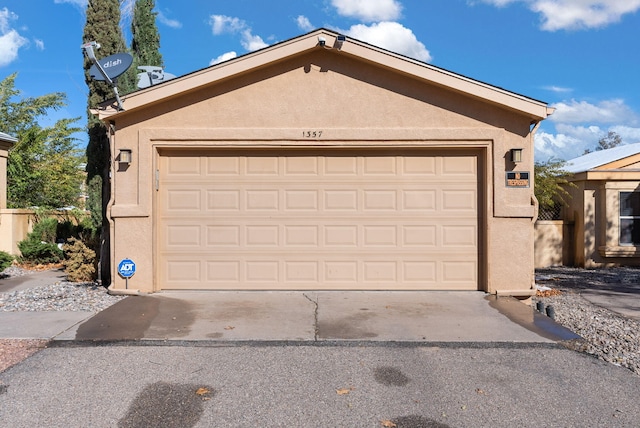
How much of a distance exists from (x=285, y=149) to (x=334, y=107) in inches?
41.2

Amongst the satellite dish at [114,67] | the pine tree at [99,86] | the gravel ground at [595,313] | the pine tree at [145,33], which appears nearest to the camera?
the gravel ground at [595,313]

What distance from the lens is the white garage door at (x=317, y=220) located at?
766 centimetres

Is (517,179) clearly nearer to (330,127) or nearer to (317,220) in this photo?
(330,127)

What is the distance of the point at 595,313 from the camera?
7.25m

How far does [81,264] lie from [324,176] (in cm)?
521

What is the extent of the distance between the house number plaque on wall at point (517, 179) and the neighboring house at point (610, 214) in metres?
6.85

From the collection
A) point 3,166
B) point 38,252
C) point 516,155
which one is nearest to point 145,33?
point 3,166

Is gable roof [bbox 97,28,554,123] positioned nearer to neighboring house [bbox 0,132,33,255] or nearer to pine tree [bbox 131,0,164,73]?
neighboring house [bbox 0,132,33,255]

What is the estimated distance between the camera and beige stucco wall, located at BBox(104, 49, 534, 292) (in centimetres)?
745

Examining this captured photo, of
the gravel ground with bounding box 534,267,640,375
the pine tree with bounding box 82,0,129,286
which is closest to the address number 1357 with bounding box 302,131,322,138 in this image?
the pine tree with bounding box 82,0,129,286

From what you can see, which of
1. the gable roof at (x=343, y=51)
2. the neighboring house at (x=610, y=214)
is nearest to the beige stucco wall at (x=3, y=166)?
the gable roof at (x=343, y=51)

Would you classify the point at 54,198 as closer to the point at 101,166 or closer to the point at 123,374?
the point at 101,166

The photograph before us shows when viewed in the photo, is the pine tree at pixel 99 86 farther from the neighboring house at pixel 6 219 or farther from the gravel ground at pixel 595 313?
the gravel ground at pixel 595 313

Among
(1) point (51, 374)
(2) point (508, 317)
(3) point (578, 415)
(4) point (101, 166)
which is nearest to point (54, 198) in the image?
(4) point (101, 166)
